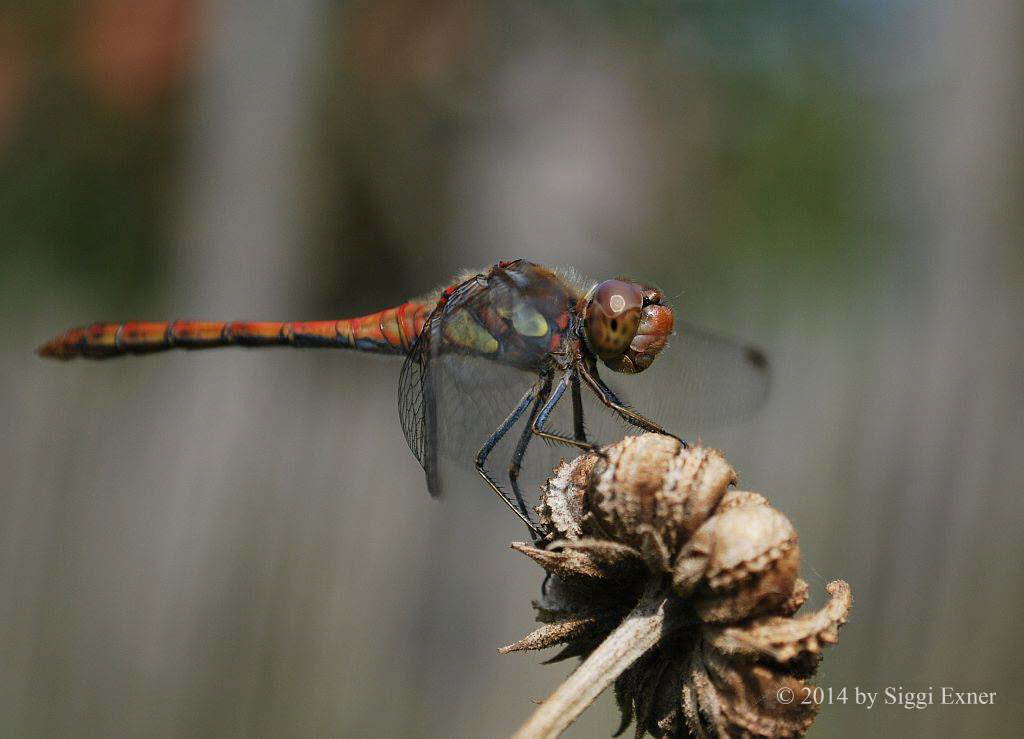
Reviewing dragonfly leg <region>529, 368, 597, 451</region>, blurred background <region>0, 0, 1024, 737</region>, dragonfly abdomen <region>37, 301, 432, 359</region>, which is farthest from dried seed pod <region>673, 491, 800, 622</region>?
blurred background <region>0, 0, 1024, 737</region>

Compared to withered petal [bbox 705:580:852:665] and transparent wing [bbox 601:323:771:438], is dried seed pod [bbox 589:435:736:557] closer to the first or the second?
withered petal [bbox 705:580:852:665]

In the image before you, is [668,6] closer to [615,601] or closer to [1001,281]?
[1001,281]

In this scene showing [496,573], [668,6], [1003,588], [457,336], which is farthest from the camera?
[668,6]

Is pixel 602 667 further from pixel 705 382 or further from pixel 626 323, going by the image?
pixel 705 382

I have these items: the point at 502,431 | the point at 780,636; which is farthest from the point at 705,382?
the point at 780,636

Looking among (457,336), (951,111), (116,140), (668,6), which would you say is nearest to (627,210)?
(668,6)
